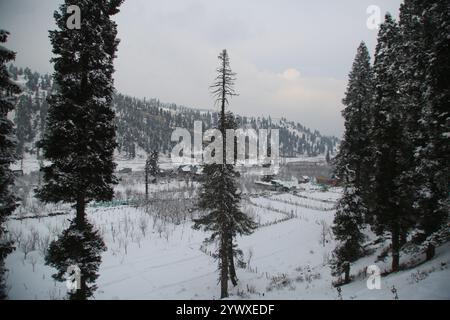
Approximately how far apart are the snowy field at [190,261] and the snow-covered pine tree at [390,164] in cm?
279

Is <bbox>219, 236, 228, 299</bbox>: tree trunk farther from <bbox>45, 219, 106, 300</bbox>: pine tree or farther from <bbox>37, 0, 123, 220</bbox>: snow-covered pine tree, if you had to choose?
<bbox>37, 0, 123, 220</bbox>: snow-covered pine tree

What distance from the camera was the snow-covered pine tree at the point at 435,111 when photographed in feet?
40.6

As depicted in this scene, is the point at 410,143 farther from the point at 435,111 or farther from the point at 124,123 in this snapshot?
the point at 124,123

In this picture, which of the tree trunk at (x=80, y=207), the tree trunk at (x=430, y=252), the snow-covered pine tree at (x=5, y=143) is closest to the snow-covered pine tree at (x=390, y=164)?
the tree trunk at (x=430, y=252)

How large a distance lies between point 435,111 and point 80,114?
16.1 meters

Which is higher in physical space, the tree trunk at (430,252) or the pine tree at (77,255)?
the pine tree at (77,255)

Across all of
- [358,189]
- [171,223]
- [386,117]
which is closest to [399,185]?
[358,189]

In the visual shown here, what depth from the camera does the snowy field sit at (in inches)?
611

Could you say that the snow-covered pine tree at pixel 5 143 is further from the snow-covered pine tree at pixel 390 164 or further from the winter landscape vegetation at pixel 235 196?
the snow-covered pine tree at pixel 390 164

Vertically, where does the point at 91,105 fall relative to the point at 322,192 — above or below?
above

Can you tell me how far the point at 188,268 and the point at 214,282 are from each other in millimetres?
3609

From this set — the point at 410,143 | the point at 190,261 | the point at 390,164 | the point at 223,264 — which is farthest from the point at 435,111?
the point at 190,261
